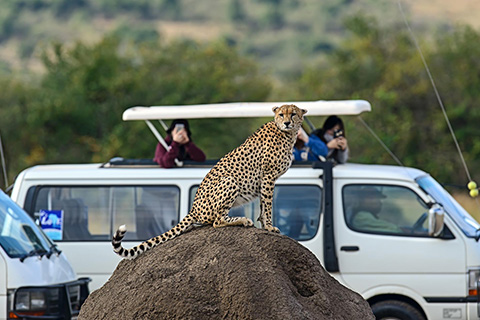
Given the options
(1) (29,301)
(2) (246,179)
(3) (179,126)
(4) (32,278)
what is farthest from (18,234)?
(2) (246,179)

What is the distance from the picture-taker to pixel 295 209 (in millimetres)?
10023

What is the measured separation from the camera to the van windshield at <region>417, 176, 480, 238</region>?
9875 mm

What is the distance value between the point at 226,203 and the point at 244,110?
14.5 ft

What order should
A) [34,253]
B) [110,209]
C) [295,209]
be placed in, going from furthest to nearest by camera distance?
[110,209], [295,209], [34,253]

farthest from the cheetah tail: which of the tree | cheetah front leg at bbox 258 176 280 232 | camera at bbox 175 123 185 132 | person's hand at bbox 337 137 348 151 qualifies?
the tree

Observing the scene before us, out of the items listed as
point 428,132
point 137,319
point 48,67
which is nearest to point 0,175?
point 48,67

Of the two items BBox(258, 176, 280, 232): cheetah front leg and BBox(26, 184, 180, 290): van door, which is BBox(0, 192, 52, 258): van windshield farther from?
BBox(258, 176, 280, 232): cheetah front leg

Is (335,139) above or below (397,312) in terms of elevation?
above

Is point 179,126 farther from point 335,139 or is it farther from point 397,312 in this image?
point 397,312

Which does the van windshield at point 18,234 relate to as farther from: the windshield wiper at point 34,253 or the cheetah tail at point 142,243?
the cheetah tail at point 142,243

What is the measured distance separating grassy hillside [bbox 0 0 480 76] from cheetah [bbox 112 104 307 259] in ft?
161

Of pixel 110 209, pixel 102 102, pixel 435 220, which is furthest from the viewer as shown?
pixel 102 102

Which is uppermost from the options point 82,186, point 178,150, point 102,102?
point 102,102

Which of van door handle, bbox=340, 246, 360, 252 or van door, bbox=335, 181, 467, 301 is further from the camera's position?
van door handle, bbox=340, 246, 360, 252
